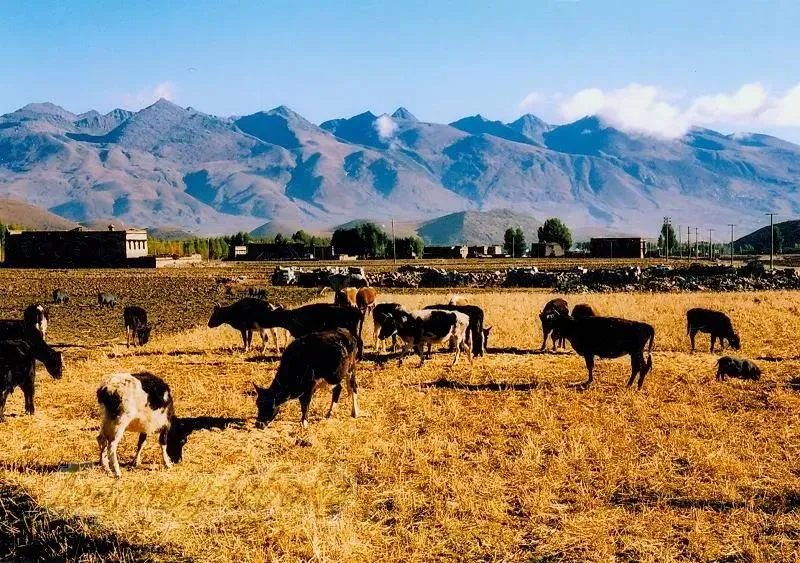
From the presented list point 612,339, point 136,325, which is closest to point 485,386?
point 612,339

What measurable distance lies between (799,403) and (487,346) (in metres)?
11.1

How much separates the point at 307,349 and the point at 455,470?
4770 mm

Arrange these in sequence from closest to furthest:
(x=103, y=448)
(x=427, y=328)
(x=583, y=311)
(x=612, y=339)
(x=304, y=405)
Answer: (x=103, y=448) → (x=304, y=405) → (x=612, y=339) → (x=427, y=328) → (x=583, y=311)

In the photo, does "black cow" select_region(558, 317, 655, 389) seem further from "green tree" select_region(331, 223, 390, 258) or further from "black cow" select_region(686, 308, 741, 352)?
"green tree" select_region(331, 223, 390, 258)

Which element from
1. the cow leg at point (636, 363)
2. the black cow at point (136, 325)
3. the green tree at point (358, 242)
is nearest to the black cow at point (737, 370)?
the cow leg at point (636, 363)

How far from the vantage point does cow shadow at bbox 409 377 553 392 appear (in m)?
19.2

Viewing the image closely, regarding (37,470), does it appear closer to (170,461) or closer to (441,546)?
(170,461)

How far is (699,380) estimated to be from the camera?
20172 millimetres

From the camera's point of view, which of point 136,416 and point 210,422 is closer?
point 136,416

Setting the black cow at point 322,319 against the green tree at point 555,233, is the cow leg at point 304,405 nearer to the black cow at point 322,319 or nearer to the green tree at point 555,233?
the black cow at point 322,319

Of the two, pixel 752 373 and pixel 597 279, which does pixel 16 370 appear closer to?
pixel 752 373

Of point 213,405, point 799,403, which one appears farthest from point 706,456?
point 213,405

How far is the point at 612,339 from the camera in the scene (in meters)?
19.6

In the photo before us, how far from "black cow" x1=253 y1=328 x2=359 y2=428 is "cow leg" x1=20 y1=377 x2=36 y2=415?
18.0 ft
